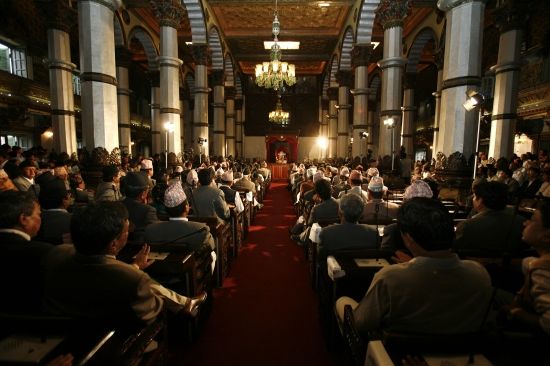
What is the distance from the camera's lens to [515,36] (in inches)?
387

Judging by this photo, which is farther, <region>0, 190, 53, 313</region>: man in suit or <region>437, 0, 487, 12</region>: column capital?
<region>437, 0, 487, 12</region>: column capital

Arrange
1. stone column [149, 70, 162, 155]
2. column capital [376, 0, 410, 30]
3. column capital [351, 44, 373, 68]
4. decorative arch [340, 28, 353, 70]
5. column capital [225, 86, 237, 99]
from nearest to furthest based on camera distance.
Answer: column capital [376, 0, 410, 30] < column capital [351, 44, 373, 68] < decorative arch [340, 28, 353, 70] < stone column [149, 70, 162, 155] < column capital [225, 86, 237, 99]

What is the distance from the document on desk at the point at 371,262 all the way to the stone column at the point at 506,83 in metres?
9.66

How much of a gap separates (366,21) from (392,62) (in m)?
4.39

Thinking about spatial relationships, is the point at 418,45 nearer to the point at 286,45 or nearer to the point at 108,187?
the point at 286,45

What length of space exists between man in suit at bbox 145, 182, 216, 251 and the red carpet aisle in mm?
1055

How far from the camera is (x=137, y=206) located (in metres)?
3.95

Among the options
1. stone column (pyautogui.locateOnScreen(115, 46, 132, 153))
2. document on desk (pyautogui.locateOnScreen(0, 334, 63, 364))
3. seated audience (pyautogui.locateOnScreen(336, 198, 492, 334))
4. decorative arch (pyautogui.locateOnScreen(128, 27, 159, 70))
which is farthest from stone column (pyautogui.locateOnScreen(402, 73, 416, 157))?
document on desk (pyautogui.locateOnScreen(0, 334, 63, 364))

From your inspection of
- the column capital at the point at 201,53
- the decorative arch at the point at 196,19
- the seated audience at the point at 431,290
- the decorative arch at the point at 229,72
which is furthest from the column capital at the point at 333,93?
the seated audience at the point at 431,290

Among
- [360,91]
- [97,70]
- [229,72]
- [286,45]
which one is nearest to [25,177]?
[97,70]

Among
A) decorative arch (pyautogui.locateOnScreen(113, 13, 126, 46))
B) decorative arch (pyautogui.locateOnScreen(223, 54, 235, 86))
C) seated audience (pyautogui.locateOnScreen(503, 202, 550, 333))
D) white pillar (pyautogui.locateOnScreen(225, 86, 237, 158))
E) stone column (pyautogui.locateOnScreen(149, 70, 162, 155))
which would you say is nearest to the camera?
seated audience (pyautogui.locateOnScreen(503, 202, 550, 333))

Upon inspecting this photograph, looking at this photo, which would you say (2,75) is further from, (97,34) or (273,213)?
(273,213)

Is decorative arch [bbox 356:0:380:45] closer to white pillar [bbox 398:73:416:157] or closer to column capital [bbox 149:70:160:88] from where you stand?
white pillar [bbox 398:73:416:157]

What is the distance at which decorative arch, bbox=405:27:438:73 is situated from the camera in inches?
619
